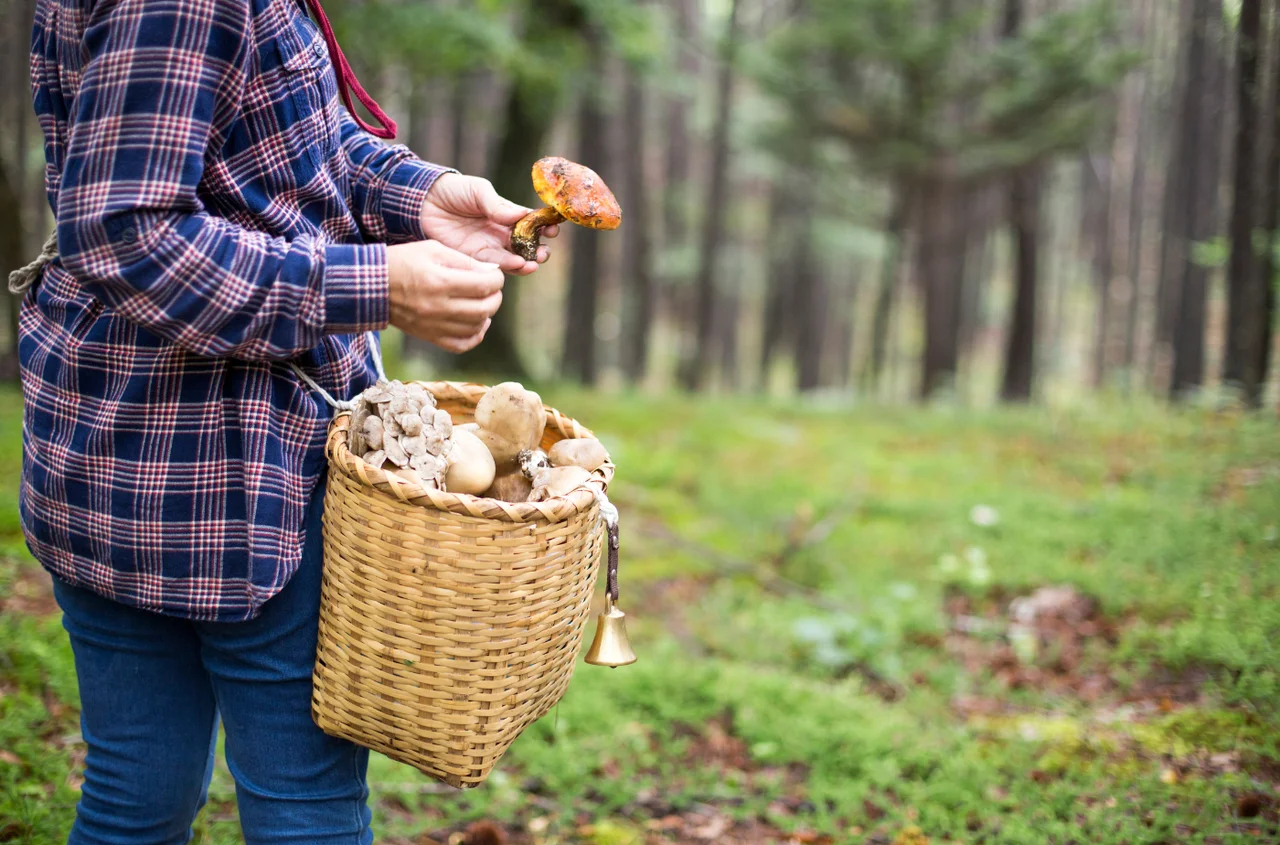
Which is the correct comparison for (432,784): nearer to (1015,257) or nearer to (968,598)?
(968,598)

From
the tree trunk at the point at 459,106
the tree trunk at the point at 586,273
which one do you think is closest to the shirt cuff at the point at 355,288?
the tree trunk at the point at 459,106

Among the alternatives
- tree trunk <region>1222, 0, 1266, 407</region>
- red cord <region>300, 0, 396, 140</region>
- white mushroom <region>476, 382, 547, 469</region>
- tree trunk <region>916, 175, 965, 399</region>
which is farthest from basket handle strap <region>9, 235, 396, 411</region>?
tree trunk <region>916, 175, 965, 399</region>

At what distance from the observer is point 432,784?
294 centimetres

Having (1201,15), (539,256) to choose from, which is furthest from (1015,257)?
(539,256)

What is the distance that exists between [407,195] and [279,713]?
2.95ft

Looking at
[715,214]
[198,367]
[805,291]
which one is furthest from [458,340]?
[805,291]

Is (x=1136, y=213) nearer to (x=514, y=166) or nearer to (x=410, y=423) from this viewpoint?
(x=514, y=166)

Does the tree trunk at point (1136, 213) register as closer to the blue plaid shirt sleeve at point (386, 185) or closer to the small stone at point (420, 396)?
the blue plaid shirt sleeve at point (386, 185)

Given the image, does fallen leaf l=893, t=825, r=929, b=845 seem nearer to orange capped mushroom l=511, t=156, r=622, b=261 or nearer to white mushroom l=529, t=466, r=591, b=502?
white mushroom l=529, t=466, r=591, b=502

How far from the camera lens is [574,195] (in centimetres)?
150

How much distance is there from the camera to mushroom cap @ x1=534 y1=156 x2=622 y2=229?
1499mm

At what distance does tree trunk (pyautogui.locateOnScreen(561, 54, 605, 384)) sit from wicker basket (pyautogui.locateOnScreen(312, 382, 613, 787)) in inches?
385

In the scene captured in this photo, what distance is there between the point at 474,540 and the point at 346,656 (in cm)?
30

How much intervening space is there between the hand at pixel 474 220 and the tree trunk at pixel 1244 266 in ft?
20.7
